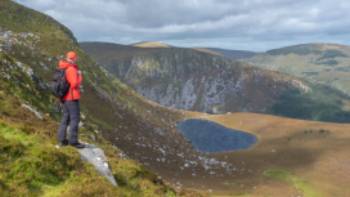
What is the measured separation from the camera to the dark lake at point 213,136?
100 m

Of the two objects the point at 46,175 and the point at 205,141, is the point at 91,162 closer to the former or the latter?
the point at 46,175

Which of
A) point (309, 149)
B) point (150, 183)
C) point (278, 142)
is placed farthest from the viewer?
point (278, 142)

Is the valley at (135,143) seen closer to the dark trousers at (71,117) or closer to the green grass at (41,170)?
the green grass at (41,170)

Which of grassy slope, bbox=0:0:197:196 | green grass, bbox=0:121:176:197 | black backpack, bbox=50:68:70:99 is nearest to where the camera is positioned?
green grass, bbox=0:121:176:197

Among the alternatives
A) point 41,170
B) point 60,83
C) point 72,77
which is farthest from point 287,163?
point 41,170

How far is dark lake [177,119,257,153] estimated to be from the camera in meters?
100

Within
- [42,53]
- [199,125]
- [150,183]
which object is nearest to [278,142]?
[199,125]

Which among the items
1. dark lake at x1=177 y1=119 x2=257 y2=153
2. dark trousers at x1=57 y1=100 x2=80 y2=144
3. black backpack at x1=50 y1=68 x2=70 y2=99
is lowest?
dark lake at x1=177 y1=119 x2=257 y2=153

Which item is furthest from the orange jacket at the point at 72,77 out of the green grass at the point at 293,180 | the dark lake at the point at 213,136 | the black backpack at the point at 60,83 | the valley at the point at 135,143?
the dark lake at the point at 213,136

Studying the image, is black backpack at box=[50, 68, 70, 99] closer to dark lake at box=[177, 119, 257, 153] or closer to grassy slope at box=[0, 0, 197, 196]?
grassy slope at box=[0, 0, 197, 196]

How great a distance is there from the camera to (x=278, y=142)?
336 feet

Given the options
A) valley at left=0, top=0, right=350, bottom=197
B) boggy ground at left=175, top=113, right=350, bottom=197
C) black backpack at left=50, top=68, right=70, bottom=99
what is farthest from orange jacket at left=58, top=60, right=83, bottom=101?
boggy ground at left=175, top=113, right=350, bottom=197

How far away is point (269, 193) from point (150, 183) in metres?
42.3

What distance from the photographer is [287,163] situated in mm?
83812
